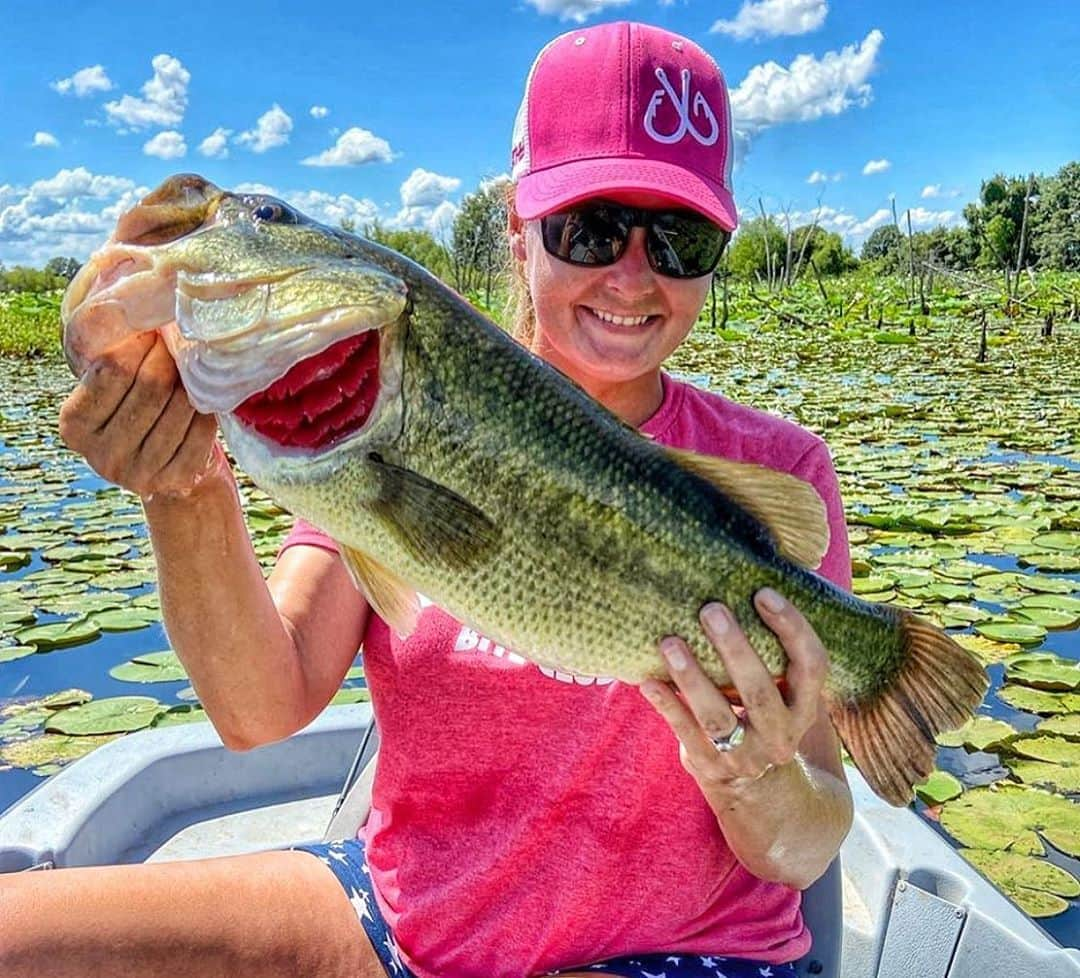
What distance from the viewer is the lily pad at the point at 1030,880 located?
11.3 ft

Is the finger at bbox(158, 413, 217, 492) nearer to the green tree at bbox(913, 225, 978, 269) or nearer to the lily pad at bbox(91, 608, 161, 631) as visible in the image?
the lily pad at bbox(91, 608, 161, 631)

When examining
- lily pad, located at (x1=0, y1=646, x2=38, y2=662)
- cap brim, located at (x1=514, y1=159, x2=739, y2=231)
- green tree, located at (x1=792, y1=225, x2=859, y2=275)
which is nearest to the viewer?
cap brim, located at (x1=514, y1=159, x2=739, y2=231)

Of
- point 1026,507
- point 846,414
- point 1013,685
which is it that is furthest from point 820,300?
point 1013,685

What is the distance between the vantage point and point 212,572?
1923mm

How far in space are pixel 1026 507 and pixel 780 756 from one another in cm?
694

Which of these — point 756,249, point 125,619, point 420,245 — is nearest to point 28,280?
point 420,245

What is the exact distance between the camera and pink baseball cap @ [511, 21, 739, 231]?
2.25 m

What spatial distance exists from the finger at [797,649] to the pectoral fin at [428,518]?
0.51 m

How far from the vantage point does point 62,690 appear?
5336 mm

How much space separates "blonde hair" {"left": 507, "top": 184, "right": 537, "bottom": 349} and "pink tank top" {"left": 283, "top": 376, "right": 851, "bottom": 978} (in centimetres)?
81

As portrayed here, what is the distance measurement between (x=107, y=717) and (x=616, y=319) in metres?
3.55

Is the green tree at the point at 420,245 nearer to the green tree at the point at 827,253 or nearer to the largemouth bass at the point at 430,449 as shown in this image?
the green tree at the point at 827,253

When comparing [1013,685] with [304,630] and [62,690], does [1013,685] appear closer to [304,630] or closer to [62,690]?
[304,630]

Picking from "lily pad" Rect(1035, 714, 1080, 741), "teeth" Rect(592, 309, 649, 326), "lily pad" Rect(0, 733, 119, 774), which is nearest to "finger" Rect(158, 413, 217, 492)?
"teeth" Rect(592, 309, 649, 326)
